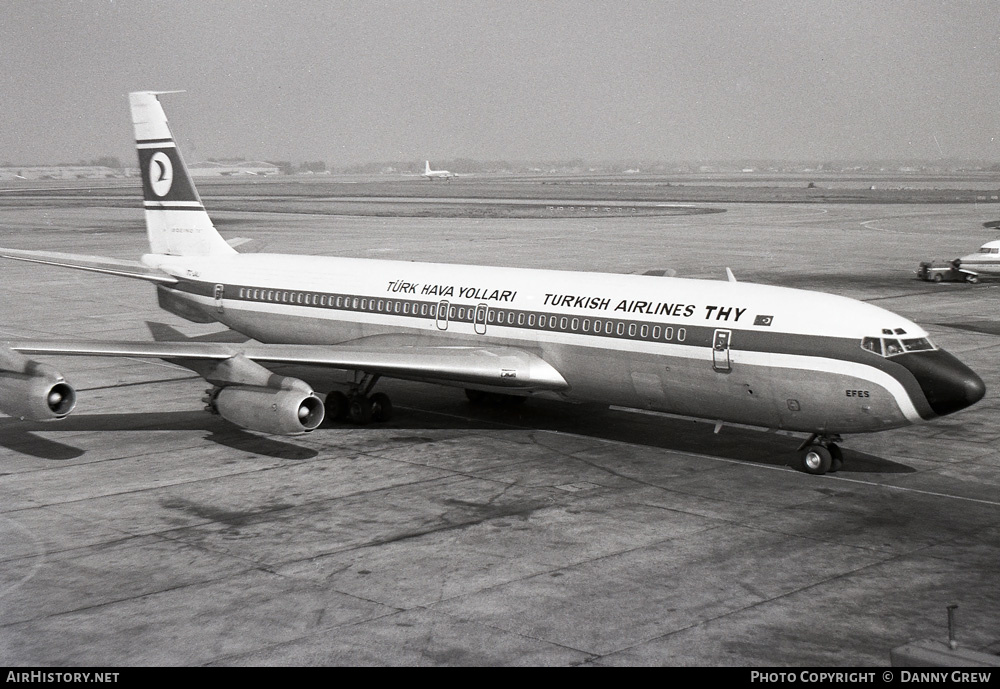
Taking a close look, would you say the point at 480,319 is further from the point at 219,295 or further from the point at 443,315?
the point at 219,295

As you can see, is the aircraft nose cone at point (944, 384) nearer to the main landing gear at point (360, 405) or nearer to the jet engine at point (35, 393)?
the main landing gear at point (360, 405)

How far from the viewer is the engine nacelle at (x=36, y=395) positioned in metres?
23.0

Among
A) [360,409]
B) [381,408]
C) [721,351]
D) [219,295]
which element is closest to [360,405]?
[360,409]

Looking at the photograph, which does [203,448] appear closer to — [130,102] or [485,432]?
[485,432]

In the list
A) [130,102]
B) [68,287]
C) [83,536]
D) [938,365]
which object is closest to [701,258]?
[68,287]

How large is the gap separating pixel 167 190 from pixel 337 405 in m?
10.6

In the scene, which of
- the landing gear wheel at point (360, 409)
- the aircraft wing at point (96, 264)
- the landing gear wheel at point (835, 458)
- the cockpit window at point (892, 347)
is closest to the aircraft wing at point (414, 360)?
the landing gear wheel at point (360, 409)

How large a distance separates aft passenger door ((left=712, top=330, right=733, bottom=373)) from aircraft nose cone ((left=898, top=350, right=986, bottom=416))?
11.7ft

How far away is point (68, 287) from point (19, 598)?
42.5 m

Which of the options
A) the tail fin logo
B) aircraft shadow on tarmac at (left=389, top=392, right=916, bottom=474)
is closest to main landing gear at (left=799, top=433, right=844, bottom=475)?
aircraft shadow on tarmac at (left=389, top=392, right=916, bottom=474)

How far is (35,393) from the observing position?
23.0 meters

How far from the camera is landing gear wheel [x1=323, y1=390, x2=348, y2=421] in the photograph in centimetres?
2884

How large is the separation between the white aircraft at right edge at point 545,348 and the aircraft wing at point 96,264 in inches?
3.1

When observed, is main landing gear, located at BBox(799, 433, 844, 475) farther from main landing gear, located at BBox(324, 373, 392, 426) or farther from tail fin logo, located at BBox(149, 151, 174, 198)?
tail fin logo, located at BBox(149, 151, 174, 198)
